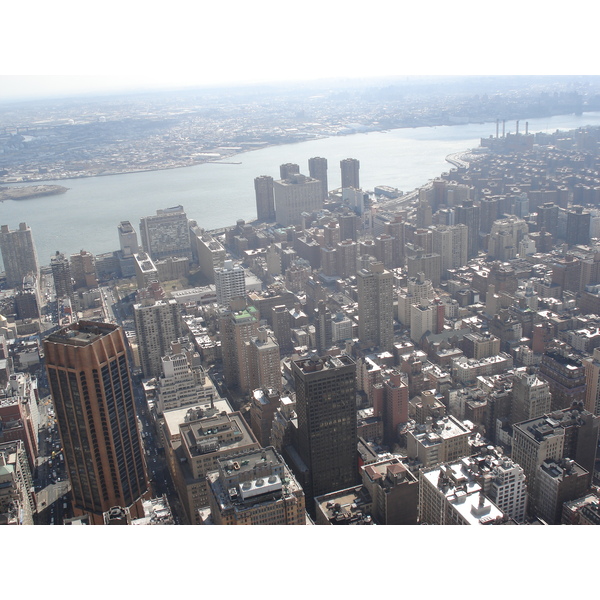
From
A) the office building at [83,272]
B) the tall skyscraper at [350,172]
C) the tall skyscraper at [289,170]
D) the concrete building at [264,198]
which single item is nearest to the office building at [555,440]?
the office building at [83,272]

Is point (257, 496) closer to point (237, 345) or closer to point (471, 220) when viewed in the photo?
point (237, 345)

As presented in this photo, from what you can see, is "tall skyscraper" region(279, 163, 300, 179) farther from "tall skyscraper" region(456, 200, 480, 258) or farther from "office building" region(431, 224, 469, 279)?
"office building" region(431, 224, 469, 279)

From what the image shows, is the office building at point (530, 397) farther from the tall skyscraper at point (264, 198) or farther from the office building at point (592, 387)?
the tall skyscraper at point (264, 198)

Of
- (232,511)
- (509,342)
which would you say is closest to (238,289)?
(509,342)

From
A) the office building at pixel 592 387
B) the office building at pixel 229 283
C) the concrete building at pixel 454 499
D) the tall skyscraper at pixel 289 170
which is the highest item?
the tall skyscraper at pixel 289 170

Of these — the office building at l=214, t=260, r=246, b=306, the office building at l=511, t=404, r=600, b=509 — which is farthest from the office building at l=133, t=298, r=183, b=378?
the office building at l=511, t=404, r=600, b=509

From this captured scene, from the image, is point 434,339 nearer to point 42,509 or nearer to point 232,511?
point 42,509
